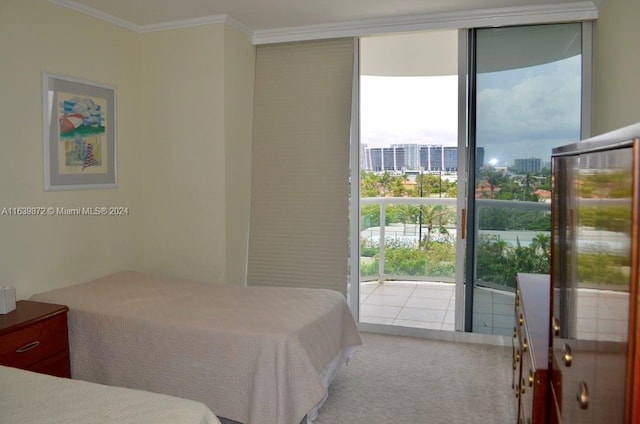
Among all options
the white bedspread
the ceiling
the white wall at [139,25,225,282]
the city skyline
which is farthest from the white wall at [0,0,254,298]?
the white bedspread

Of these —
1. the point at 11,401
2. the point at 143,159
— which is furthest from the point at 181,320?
the point at 143,159

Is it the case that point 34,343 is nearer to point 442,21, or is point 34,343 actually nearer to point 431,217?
point 442,21

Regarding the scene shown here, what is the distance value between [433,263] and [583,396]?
4.49 m

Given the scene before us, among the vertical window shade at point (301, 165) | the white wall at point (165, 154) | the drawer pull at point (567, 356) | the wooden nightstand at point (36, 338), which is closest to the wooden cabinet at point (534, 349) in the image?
the drawer pull at point (567, 356)

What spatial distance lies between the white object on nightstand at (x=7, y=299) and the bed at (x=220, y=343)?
0.84ft

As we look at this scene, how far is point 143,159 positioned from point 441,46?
3.18 m

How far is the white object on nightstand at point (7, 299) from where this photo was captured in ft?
9.35

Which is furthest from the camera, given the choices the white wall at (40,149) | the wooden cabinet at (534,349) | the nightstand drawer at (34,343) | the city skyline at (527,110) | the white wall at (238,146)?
the white wall at (238,146)

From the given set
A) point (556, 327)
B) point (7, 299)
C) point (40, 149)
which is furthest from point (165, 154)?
point (556, 327)

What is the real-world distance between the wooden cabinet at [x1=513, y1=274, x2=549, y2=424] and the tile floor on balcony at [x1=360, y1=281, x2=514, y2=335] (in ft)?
3.76

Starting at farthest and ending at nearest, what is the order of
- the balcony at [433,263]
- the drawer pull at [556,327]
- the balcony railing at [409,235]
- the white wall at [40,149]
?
the balcony railing at [409,235]
the balcony at [433,263]
the white wall at [40,149]
the drawer pull at [556,327]

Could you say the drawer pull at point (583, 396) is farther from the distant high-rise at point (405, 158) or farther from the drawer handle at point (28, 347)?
the distant high-rise at point (405, 158)

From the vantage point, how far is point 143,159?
4.25 meters

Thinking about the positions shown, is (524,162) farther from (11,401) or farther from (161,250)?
(11,401)
